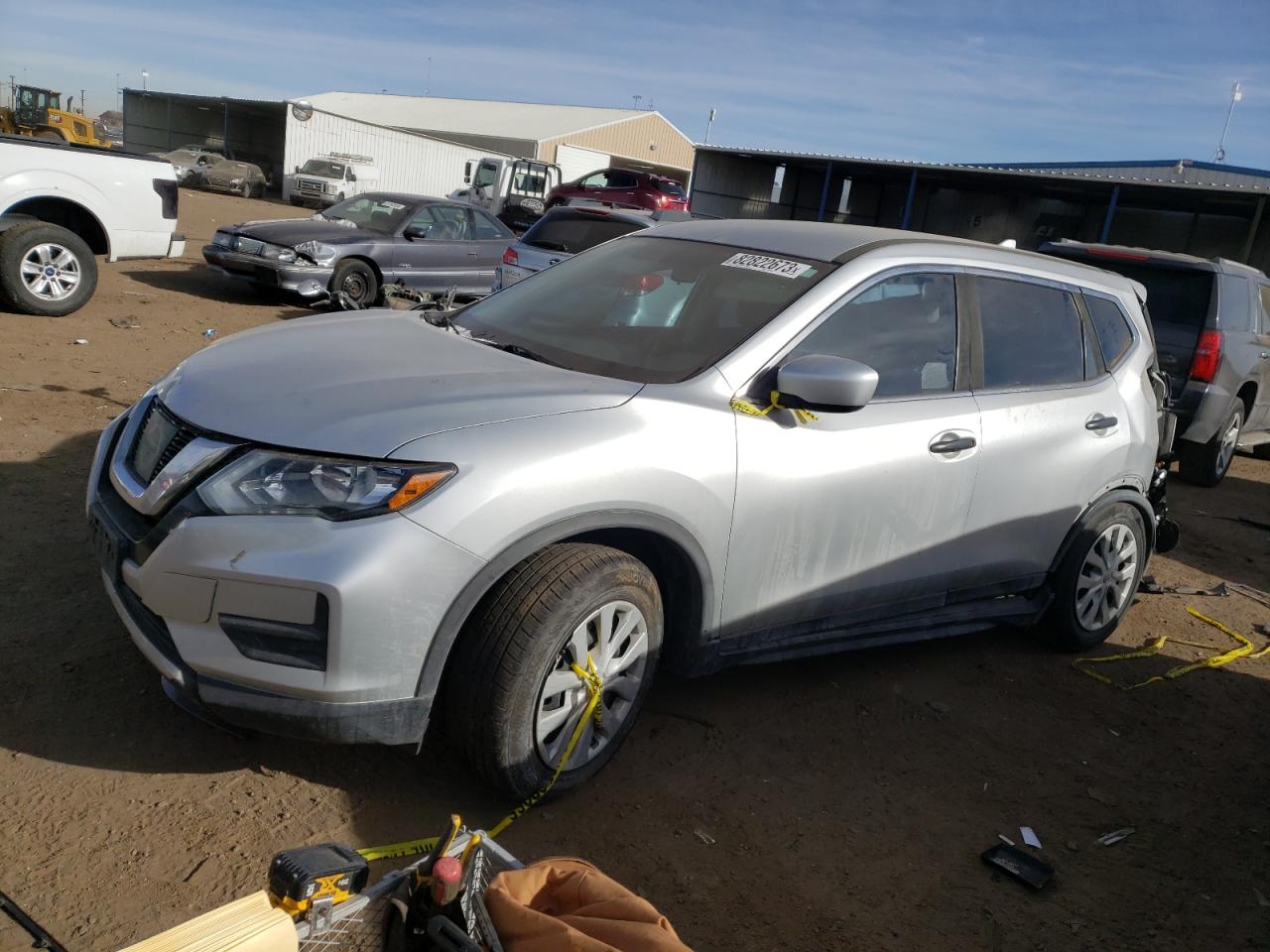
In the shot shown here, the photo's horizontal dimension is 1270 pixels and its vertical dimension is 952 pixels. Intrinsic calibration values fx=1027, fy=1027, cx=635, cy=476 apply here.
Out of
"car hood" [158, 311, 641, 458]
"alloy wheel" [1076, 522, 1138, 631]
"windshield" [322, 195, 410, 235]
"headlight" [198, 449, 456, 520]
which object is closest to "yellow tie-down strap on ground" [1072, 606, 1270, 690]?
"alloy wheel" [1076, 522, 1138, 631]

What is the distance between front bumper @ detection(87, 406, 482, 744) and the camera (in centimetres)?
259

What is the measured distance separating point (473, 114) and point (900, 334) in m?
54.5

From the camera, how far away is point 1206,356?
7.98 metres

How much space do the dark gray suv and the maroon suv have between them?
17.5 m

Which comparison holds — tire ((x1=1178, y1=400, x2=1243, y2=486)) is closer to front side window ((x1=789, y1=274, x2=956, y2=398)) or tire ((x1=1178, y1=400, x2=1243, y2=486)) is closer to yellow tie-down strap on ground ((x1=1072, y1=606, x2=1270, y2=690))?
yellow tie-down strap on ground ((x1=1072, y1=606, x2=1270, y2=690))

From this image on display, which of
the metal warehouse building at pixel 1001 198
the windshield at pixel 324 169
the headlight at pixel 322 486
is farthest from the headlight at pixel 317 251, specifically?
the windshield at pixel 324 169

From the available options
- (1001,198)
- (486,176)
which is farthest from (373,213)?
(486,176)

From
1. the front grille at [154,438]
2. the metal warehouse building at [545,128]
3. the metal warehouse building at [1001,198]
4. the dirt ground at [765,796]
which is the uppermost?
the metal warehouse building at [545,128]

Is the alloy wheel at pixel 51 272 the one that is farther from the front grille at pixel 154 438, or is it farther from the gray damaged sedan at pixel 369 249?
the front grille at pixel 154 438

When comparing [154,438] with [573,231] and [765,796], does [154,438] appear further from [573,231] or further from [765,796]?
[573,231]

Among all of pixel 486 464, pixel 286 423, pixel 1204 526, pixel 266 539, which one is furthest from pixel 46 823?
pixel 1204 526

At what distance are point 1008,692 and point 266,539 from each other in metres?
3.28

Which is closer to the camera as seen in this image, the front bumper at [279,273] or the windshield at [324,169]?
the front bumper at [279,273]

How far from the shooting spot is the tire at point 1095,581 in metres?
4.68
